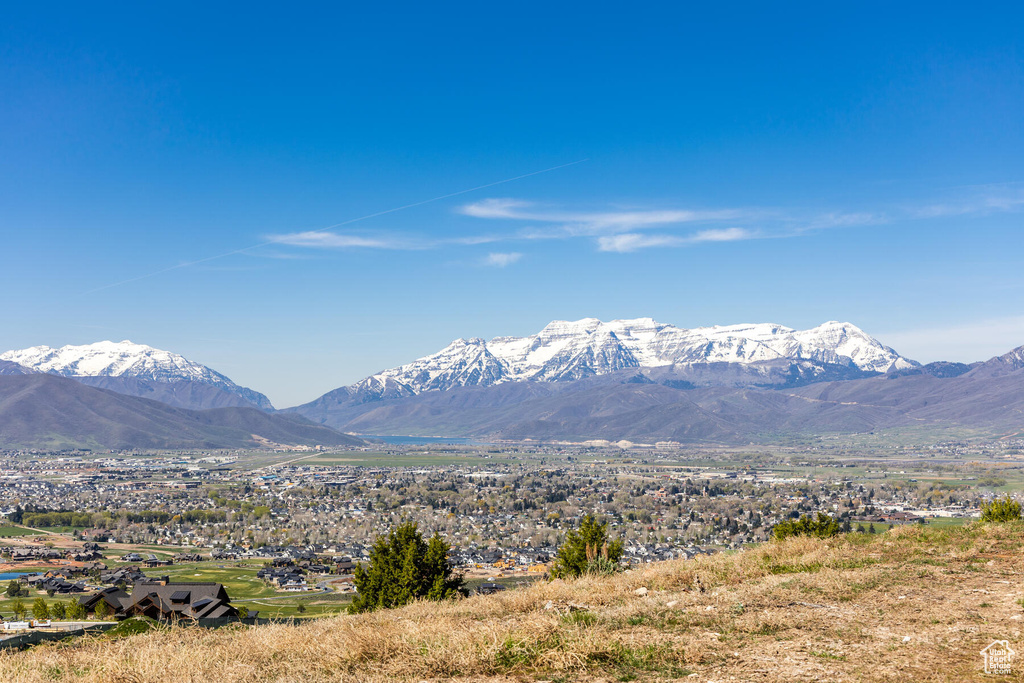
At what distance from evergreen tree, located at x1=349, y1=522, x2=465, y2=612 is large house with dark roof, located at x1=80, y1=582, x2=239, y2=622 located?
23.4 feet

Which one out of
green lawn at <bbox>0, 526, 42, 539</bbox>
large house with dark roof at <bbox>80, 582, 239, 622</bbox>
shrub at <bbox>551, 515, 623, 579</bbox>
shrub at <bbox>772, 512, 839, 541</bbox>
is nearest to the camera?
shrub at <bbox>772, 512, 839, 541</bbox>

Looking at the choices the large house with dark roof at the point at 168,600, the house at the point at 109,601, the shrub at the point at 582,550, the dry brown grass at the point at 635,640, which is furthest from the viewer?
the house at the point at 109,601

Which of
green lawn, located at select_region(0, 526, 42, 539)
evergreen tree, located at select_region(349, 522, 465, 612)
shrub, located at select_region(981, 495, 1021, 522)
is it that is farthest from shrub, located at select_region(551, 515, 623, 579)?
green lawn, located at select_region(0, 526, 42, 539)

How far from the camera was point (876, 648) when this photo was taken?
31.0ft

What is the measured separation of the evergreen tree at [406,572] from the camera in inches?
1435

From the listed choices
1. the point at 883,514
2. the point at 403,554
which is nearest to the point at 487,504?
the point at 883,514

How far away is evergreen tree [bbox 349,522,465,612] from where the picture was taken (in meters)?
36.4

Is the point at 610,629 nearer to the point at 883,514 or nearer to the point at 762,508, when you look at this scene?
the point at 883,514

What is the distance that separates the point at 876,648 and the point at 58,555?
122835mm

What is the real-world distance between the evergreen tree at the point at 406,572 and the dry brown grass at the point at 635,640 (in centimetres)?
2193

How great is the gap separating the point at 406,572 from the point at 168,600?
12.7 m

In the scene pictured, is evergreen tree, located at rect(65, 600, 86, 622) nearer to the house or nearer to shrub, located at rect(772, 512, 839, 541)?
the house

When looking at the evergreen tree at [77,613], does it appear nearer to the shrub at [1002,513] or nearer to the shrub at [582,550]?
the shrub at [582,550]

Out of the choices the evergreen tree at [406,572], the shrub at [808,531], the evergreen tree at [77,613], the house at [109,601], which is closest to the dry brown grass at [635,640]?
the shrub at [808,531]
